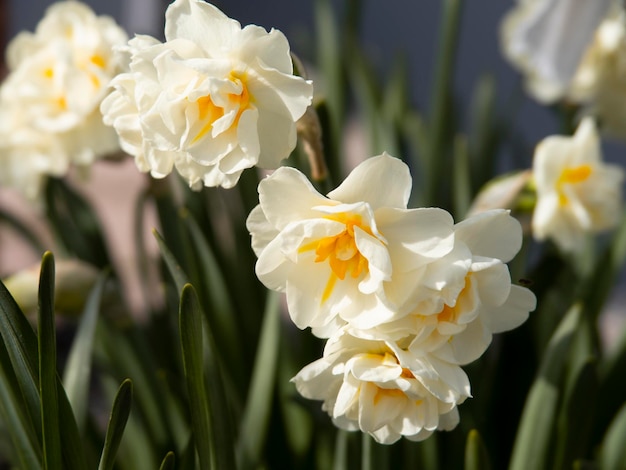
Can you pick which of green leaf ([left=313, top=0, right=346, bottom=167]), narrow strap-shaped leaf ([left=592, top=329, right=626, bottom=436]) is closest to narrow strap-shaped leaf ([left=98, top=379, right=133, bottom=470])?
narrow strap-shaped leaf ([left=592, top=329, right=626, bottom=436])

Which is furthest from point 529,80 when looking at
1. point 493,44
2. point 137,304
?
point 493,44

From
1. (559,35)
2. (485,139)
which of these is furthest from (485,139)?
(559,35)

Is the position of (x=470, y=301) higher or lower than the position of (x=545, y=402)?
higher

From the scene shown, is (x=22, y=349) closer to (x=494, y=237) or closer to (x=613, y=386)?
(x=494, y=237)

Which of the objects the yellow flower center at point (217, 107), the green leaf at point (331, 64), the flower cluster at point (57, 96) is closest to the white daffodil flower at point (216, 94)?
the yellow flower center at point (217, 107)

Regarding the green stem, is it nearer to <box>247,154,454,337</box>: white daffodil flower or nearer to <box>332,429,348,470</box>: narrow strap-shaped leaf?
<box>332,429,348,470</box>: narrow strap-shaped leaf

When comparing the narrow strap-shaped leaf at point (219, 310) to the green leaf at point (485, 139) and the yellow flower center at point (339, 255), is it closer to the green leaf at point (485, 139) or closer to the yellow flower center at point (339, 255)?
the yellow flower center at point (339, 255)
